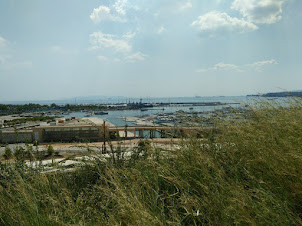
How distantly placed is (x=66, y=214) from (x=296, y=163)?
1.86 meters

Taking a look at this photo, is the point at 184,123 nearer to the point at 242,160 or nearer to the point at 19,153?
the point at 242,160

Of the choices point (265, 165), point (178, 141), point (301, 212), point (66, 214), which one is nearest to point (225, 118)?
point (178, 141)

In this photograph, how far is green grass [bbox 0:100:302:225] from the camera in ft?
4.49

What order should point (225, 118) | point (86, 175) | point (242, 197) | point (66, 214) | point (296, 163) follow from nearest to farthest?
point (242, 197) → point (296, 163) → point (66, 214) → point (86, 175) → point (225, 118)

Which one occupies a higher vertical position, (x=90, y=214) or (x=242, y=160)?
(x=242, y=160)

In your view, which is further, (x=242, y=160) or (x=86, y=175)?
(x=86, y=175)

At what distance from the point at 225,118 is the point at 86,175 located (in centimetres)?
210

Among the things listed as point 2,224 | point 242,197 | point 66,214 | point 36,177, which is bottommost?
point 2,224

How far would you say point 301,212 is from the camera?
1437mm

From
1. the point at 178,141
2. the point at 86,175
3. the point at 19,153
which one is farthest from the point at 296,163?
the point at 19,153

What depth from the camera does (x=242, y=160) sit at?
83.4 inches

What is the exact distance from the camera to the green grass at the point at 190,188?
1369 millimetres

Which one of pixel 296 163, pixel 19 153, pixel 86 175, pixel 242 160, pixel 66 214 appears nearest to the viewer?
pixel 296 163

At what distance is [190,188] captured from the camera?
5.97 ft
